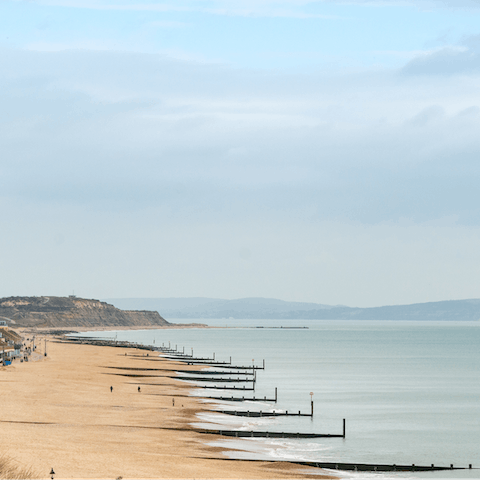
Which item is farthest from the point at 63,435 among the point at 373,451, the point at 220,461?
the point at 373,451

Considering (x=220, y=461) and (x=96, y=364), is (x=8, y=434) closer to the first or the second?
(x=220, y=461)

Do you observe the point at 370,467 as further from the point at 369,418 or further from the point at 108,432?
the point at 369,418

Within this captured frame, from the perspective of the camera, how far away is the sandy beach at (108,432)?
39500 millimetres

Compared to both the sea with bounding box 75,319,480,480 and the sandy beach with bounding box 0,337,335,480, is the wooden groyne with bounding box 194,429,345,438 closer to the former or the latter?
the sea with bounding box 75,319,480,480

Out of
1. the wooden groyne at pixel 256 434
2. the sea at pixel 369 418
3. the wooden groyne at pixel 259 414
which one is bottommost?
the sea at pixel 369 418

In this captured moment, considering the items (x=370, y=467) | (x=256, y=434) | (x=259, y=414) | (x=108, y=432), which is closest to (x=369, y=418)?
(x=259, y=414)

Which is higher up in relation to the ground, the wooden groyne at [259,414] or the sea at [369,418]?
the wooden groyne at [259,414]

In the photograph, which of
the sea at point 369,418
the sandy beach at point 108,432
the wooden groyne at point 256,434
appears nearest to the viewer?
the sandy beach at point 108,432

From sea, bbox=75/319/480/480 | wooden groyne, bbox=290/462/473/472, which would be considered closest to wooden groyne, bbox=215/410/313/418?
sea, bbox=75/319/480/480

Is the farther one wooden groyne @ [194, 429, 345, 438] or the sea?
wooden groyne @ [194, 429, 345, 438]

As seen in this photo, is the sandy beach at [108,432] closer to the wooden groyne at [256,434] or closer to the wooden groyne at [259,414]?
the wooden groyne at [256,434]

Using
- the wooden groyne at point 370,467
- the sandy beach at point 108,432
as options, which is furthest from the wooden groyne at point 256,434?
the wooden groyne at point 370,467

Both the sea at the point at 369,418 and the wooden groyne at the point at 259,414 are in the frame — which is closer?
the sea at the point at 369,418

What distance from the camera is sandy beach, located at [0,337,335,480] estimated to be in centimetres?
3950
